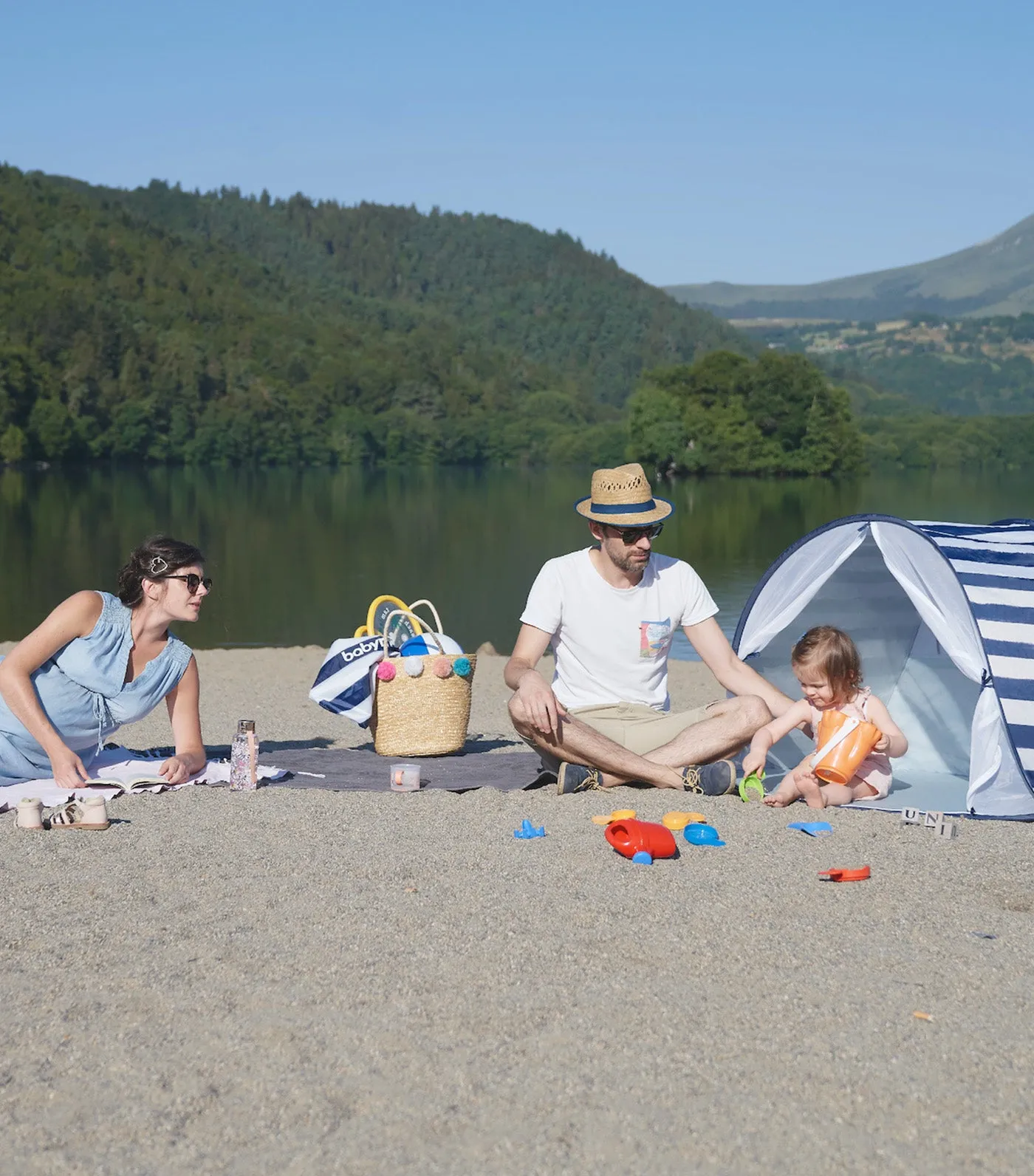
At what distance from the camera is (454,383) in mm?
129375

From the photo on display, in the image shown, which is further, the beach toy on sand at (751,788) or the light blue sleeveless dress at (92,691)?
the beach toy on sand at (751,788)

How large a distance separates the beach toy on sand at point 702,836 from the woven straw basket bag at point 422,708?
213cm

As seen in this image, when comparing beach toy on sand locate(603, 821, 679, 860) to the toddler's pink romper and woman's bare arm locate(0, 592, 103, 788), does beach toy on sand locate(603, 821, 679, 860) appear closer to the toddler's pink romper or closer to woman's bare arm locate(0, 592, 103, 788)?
the toddler's pink romper

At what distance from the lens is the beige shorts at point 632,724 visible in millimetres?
6625

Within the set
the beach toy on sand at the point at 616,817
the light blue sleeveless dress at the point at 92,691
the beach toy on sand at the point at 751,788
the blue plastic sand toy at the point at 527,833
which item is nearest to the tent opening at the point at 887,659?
the beach toy on sand at the point at 751,788

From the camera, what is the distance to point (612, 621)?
6.54m

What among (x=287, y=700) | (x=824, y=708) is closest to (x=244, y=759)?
(x=824, y=708)

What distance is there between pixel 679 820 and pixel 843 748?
101 centimetres

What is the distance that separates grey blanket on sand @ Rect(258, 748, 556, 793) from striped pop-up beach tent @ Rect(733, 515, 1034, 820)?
4.39ft

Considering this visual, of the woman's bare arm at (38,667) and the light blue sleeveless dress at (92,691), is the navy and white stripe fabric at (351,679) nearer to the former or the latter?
the light blue sleeveless dress at (92,691)

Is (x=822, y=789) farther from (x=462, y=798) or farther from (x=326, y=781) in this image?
(x=326, y=781)

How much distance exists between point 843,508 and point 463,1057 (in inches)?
1760

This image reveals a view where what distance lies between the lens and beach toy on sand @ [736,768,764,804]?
6457mm

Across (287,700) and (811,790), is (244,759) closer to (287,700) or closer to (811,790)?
(811,790)
